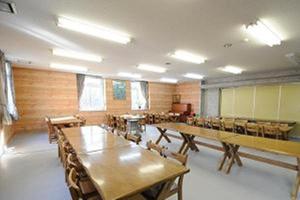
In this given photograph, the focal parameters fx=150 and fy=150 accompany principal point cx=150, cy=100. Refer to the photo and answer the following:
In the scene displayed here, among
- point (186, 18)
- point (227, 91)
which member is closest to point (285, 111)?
point (227, 91)

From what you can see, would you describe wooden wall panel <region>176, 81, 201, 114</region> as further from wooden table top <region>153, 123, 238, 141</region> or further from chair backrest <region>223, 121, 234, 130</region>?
wooden table top <region>153, 123, 238, 141</region>

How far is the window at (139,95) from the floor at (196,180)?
6.31 metres

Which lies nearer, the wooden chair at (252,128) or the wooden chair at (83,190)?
the wooden chair at (83,190)

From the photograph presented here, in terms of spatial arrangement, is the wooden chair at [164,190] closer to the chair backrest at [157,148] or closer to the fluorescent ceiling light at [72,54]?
the chair backrest at [157,148]

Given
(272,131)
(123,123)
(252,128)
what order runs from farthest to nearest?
(123,123)
(252,128)
(272,131)

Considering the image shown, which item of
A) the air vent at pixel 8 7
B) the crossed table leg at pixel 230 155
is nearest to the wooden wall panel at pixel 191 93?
the crossed table leg at pixel 230 155

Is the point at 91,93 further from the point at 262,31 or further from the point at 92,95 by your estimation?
the point at 262,31

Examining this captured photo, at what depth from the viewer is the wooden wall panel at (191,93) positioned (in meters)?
10.2

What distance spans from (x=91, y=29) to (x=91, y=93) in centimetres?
623

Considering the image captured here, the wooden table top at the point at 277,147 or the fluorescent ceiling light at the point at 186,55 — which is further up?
the fluorescent ceiling light at the point at 186,55

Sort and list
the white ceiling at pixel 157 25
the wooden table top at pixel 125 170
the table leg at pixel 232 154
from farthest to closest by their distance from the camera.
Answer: the table leg at pixel 232 154 → the white ceiling at pixel 157 25 → the wooden table top at pixel 125 170

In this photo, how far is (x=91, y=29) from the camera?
8.68 feet

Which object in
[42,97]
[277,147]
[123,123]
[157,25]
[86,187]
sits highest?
[157,25]

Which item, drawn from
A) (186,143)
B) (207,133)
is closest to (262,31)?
(207,133)
